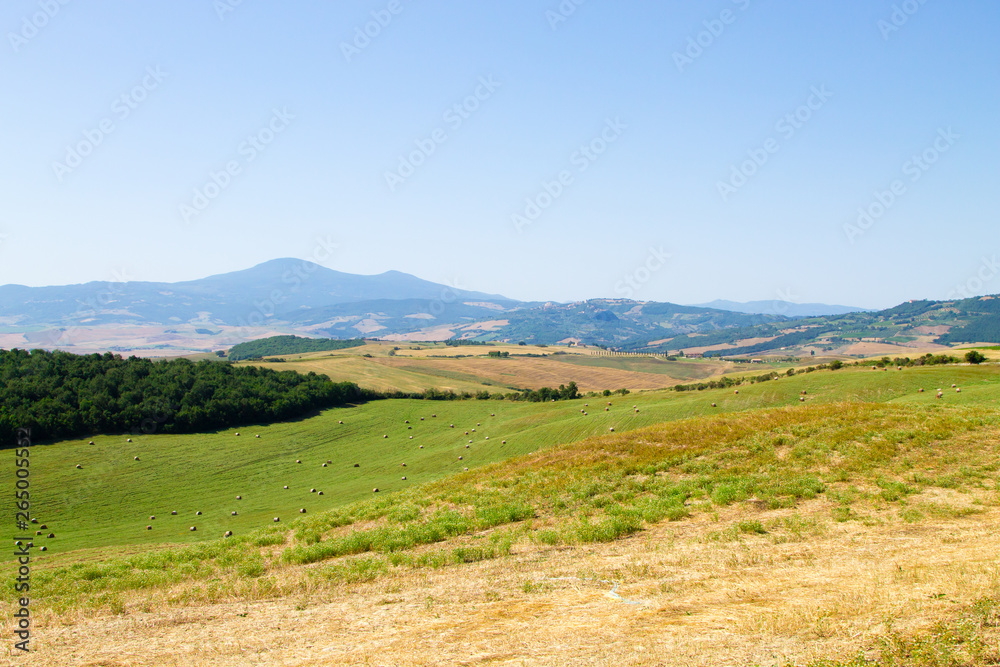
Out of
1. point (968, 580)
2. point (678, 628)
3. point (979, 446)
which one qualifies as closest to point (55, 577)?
point (678, 628)

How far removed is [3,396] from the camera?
53.5 meters

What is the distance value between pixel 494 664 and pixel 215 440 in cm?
5666

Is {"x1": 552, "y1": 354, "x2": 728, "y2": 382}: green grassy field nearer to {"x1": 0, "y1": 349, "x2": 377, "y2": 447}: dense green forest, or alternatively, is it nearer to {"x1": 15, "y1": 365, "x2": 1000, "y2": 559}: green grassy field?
{"x1": 15, "y1": 365, "x2": 1000, "y2": 559}: green grassy field

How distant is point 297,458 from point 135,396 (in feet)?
70.4

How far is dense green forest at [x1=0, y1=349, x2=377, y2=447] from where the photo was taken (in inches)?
2108

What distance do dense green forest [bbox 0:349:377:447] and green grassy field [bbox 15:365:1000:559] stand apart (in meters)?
2.82

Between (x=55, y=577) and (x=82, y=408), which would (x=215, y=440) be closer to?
(x=82, y=408)

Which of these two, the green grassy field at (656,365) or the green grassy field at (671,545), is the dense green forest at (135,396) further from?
the green grassy field at (656,365)

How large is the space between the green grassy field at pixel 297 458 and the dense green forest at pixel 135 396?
2.82 metres

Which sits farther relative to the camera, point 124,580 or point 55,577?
point 55,577

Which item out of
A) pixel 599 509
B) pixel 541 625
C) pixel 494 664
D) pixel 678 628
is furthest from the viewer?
pixel 599 509

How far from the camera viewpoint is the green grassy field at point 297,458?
35.7 meters

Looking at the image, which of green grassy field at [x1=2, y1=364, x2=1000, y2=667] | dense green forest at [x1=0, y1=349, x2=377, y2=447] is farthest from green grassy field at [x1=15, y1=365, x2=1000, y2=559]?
dense green forest at [x1=0, y1=349, x2=377, y2=447]

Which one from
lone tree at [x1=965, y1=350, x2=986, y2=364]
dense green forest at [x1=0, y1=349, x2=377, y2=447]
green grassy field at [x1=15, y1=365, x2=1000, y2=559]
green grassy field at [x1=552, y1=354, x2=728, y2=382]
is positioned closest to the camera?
green grassy field at [x1=15, y1=365, x2=1000, y2=559]
